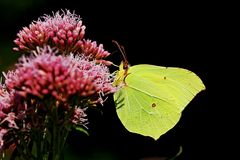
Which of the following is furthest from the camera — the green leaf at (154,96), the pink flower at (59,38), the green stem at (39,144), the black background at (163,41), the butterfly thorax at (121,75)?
the black background at (163,41)

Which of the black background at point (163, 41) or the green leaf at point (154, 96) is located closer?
the green leaf at point (154, 96)

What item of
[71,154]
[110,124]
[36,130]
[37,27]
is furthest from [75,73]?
[110,124]

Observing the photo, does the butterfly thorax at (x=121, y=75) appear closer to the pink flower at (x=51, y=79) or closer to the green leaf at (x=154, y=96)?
the green leaf at (x=154, y=96)

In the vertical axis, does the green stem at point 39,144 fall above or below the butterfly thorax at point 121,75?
below

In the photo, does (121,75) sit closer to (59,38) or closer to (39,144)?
(59,38)

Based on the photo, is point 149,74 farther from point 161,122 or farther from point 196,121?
point 196,121

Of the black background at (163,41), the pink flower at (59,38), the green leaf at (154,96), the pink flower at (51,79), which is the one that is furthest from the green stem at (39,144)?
the black background at (163,41)

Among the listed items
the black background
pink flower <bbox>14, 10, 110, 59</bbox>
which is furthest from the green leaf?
the black background
